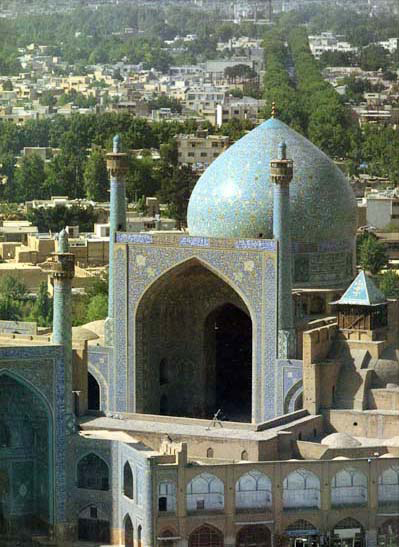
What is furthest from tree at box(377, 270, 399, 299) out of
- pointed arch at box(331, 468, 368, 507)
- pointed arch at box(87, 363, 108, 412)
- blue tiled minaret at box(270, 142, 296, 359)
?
pointed arch at box(331, 468, 368, 507)

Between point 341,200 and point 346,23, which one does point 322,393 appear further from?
point 346,23

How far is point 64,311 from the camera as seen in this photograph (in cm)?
2719

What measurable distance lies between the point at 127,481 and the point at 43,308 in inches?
572

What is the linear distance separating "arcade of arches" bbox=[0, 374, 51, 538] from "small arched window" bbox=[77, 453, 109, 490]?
393 millimetres

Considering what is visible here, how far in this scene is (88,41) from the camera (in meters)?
160

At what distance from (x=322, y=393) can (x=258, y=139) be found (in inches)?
166

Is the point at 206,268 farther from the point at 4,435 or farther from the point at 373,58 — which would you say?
the point at 373,58

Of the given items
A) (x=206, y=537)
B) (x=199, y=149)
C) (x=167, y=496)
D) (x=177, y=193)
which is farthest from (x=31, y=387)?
(x=199, y=149)

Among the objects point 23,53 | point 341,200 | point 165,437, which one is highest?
point 23,53

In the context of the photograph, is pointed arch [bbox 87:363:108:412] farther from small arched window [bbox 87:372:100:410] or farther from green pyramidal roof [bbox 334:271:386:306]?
green pyramidal roof [bbox 334:271:386:306]

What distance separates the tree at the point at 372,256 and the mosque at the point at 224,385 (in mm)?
14201

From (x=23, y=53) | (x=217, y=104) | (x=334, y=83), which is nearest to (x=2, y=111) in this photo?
(x=217, y=104)

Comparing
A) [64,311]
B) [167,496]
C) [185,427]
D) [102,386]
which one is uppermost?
[64,311]

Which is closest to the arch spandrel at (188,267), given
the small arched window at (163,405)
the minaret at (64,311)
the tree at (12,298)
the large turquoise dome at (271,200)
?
the small arched window at (163,405)
